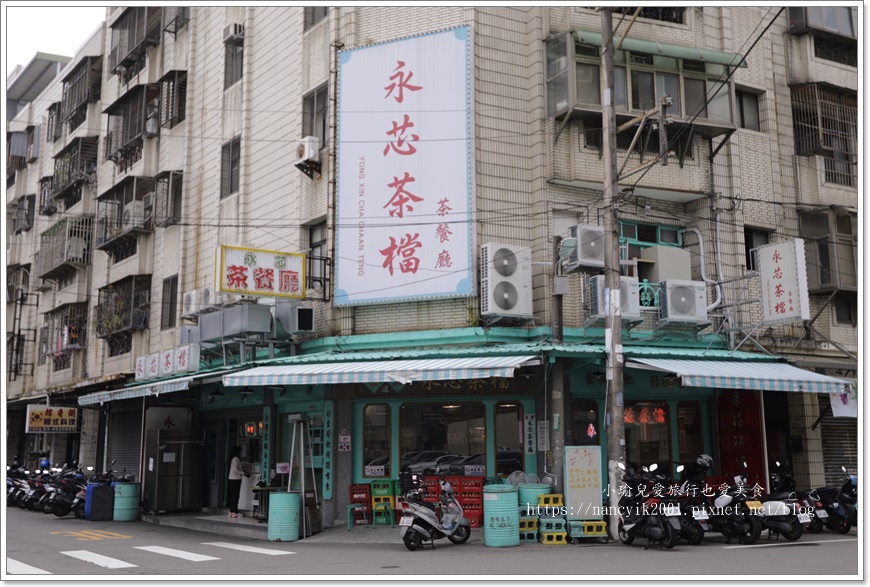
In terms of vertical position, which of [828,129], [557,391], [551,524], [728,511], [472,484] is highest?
[828,129]

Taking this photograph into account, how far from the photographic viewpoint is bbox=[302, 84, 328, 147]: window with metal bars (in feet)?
63.3

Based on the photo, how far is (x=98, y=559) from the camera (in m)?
13.1

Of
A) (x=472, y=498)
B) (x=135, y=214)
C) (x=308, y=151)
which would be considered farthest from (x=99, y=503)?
(x=472, y=498)

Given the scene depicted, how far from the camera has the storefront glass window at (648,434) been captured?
17.5 m

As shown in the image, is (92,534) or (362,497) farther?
(92,534)

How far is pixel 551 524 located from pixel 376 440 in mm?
4609

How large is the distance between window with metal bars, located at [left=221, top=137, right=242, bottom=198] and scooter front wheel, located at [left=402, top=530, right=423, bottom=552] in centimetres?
1180

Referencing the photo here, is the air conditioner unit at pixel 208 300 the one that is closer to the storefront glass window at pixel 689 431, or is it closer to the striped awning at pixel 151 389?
the striped awning at pixel 151 389

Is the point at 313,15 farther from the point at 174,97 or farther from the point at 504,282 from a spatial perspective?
the point at 504,282

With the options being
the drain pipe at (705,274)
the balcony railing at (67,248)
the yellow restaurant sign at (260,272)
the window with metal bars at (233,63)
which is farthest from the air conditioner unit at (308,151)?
the balcony railing at (67,248)

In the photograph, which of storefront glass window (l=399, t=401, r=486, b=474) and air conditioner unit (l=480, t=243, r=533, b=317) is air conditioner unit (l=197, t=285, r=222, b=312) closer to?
storefront glass window (l=399, t=401, r=486, b=474)

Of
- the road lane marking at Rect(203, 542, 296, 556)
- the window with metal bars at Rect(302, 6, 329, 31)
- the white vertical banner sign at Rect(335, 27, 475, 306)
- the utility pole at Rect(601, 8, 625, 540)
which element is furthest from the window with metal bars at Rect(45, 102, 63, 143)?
the utility pole at Rect(601, 8, 625, 540)

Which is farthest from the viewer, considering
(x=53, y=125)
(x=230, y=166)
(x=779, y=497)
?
(x=53, y=125)
